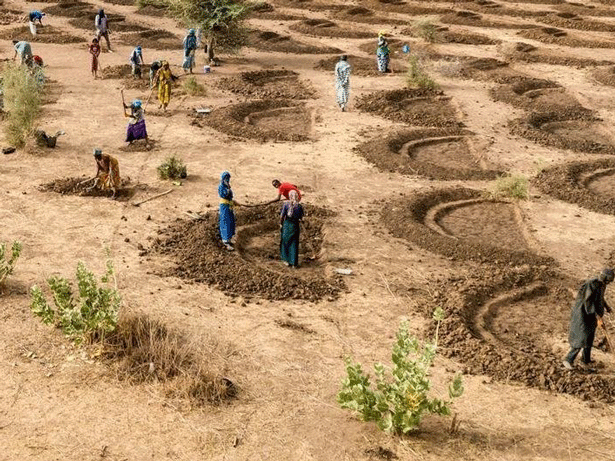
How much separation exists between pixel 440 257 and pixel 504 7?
24570 millimetres

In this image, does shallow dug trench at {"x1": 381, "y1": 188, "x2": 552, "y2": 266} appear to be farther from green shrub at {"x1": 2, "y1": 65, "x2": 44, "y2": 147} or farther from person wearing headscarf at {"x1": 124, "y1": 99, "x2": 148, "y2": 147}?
green shrub at {"x1": 2, "y1": 65, "x2": 44, "y2": 147}

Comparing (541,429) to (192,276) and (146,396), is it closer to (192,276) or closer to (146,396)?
(146,396)

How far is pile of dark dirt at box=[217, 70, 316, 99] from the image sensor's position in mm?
20484

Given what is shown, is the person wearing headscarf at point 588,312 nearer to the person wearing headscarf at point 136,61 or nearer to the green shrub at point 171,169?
the green shrub at point 171,169

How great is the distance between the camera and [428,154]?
655 inches

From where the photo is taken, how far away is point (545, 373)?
8750 millimetres

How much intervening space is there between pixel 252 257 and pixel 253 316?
2029mm

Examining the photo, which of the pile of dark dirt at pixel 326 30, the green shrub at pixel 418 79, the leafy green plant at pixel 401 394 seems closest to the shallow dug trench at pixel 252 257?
the leafy green plant at pixel 401 394

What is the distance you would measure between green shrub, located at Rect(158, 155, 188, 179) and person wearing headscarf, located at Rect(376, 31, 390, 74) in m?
10.1

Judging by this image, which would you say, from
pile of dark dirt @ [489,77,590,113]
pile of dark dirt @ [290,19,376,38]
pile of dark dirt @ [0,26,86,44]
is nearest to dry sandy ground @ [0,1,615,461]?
pile of dark dirt @ [489,77,590,113]

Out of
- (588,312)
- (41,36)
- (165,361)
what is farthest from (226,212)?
(41,36)

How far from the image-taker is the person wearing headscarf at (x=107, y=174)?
13089 millimetres

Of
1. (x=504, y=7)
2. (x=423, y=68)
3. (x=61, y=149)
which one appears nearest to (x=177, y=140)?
(x=61, y=149)

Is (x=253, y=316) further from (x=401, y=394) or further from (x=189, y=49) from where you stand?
(x=189, y=49)
